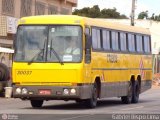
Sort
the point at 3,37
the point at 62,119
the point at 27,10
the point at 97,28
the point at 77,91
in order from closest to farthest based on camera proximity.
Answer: the point at 62,119, the point at 77,91, the point at 97,28, the point at 3,37, the point at 27,10

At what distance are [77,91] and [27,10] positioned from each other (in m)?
25.2

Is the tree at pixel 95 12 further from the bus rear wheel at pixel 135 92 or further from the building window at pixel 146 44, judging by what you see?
the bus rear wheel at pixel 135 92

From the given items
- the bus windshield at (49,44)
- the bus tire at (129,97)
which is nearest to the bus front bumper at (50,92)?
the bus windshield at (49,44)

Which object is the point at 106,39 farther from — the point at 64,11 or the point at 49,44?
the point at 64,11

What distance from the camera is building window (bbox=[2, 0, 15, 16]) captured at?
42.5 m

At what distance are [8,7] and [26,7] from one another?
3.24 m

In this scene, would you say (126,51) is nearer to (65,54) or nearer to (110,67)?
(110,67)

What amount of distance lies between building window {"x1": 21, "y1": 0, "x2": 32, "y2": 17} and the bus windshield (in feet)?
76.0

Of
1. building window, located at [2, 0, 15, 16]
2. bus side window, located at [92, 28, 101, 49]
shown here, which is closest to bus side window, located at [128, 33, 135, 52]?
bus side window, located at [92, 28, 101, 49]

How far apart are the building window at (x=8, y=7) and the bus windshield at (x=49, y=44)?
65.9 feet

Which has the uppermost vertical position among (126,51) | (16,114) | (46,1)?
(46,1)

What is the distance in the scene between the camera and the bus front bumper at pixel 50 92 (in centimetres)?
2184

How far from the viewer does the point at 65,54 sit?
2209cm

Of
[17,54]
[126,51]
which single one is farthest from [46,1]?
[17,54]
